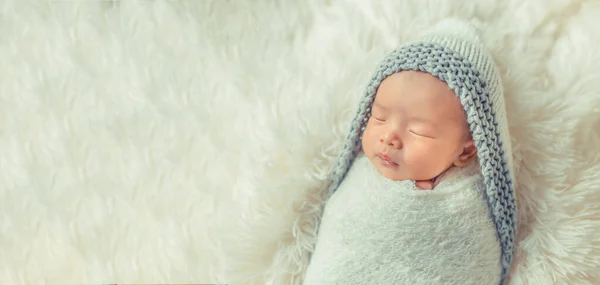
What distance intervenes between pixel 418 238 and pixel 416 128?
15 cm

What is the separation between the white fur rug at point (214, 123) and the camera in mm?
917

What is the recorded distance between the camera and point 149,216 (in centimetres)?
104

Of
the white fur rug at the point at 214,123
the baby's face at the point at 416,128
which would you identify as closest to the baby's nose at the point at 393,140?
the baby's face at the point at 416,128

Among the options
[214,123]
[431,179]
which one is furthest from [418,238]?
[214,123]

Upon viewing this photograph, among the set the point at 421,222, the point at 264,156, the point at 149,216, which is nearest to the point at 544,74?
the point at 421,222

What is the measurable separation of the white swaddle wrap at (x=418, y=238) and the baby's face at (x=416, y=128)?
33mm

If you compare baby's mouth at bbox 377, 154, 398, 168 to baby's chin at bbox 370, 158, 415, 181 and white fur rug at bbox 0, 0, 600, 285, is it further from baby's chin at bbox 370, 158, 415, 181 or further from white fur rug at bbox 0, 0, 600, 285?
white fur rug at bbox 0, 0, 600, 285

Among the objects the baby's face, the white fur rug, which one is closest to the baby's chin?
the baby's face

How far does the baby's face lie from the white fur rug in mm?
121

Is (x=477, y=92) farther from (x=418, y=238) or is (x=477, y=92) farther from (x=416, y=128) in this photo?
(x=418, y=238)

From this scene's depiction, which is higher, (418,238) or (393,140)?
(393,140)

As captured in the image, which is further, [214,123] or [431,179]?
[214,123]

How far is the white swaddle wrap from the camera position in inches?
33.4

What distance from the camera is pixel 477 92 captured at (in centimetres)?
82
